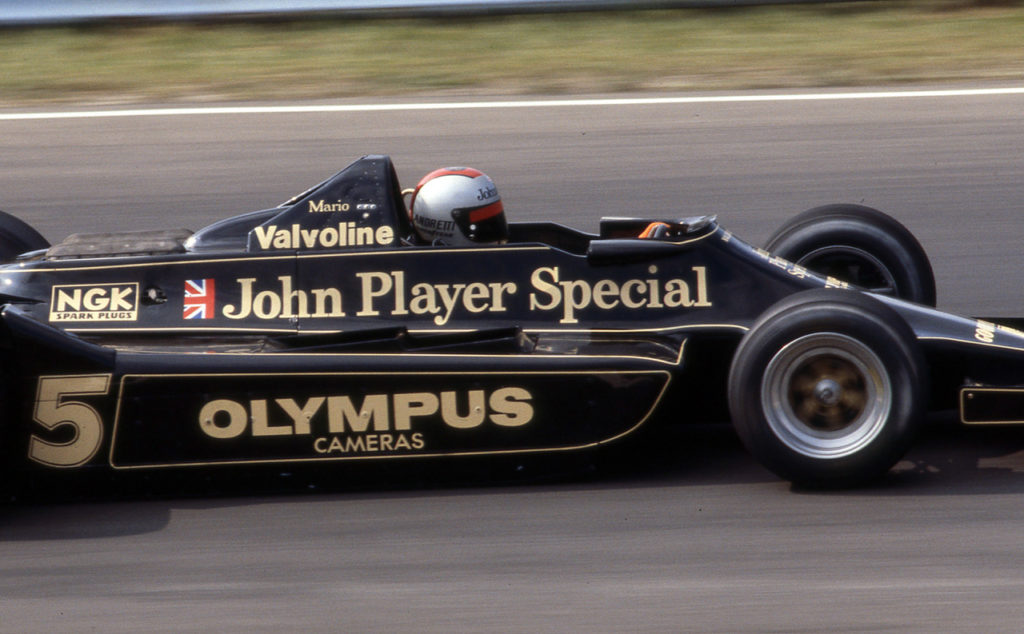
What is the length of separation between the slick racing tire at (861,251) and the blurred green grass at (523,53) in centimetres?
446

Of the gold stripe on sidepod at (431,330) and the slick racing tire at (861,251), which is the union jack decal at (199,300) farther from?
the slick racing tire at (861,251)

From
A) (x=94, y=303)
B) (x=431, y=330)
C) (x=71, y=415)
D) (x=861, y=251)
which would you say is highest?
(x=861, y=251)

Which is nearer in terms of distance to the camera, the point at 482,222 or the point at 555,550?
the point at 555,550

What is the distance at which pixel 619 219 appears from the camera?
19.3 ft

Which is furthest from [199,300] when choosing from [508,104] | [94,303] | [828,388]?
[508,104]

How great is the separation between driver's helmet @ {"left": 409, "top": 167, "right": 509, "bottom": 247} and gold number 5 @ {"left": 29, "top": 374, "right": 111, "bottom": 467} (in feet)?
4.51

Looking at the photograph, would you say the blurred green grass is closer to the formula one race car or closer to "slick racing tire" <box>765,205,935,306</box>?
"slick racing tire" <box>765,205,935,306</box>

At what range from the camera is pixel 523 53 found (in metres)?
11.0

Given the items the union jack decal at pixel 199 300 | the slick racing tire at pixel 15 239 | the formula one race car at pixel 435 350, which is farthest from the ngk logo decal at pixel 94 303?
the slick racing tire at pixel 15 239

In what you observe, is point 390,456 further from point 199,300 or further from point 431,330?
point 199,300

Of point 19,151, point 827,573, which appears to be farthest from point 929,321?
point 19,151

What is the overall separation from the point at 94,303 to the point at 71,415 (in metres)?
0.68

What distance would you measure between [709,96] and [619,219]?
14.4ft

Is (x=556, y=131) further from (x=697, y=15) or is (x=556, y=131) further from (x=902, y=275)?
(x=902, y=275)
